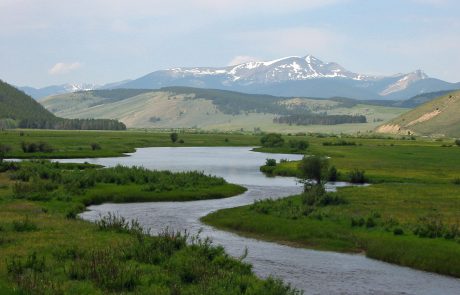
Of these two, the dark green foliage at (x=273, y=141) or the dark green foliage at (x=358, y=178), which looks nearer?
the dark green foliage at (x=358, y=178)

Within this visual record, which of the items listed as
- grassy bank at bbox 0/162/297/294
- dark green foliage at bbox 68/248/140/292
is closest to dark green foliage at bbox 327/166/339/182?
grassy bank at bbox 0/162/297/294

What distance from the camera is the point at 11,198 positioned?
5694 cm

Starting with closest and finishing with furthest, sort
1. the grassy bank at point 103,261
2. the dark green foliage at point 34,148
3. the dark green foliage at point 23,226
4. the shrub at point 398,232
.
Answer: the grassy bank at point 103,261, the dark green foliage at point 23,226, the shrub at point 398,232, the dark green foliage at point 34,148

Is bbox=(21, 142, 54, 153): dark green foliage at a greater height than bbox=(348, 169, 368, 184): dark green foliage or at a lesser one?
greater

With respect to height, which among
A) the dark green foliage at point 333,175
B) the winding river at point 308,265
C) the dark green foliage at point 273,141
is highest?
the dark green foliage at point 273,141

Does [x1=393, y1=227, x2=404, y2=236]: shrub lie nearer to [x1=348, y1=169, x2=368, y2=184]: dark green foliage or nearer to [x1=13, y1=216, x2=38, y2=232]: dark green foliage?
[x1=13, y1=216, x2=38, y2=232]: dark green foliage

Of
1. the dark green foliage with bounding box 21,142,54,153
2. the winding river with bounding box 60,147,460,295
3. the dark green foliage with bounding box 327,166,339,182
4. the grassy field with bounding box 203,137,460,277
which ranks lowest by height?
the winding river with bounding box 60,147,460,295

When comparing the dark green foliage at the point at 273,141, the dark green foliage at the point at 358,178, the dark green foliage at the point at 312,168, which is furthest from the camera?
the dark green foliage at the point at 273,141

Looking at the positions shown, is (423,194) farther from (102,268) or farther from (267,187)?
(102,268)

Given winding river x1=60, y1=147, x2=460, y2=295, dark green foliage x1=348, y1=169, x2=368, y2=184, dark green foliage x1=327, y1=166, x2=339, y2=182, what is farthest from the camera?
dark green foliage x1=327, y1=166, x2=339, y2=182

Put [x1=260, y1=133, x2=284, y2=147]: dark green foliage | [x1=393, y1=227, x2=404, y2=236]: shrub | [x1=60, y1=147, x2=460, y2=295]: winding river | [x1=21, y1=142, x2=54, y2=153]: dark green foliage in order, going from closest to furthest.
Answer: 1. [x1=60, y1=147, x2=460, y2=295]: winding river
2. [x1=393, y1=227, x2=404, y2=236]: shrub
3. [x1=21, y1=142, x2=54, y2=153]: dark green foliage
4. [x1=260, y1=133, x2=284, y2=147]: dark green foliage

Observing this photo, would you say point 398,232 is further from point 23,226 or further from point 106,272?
point 23,226

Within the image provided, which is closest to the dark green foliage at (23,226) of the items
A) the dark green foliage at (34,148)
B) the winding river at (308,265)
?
the winding river at (308,265)

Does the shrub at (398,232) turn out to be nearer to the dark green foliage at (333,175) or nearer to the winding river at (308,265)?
the winding river at (308,265)
